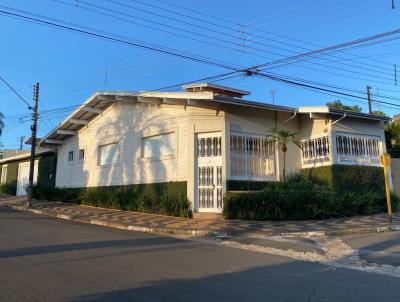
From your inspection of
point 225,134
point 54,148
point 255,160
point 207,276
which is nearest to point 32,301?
point 207,276

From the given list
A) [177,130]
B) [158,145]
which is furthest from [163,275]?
[158,145]

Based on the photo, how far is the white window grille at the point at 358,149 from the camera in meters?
18.4

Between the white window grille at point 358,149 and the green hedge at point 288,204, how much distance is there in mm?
2616

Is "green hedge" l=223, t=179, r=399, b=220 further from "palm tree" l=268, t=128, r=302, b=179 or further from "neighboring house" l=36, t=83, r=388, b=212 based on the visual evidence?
"palm tree" l=268, t=128, r=302, b=179

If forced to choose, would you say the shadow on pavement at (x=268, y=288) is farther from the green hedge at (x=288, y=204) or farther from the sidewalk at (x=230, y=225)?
the green hedge at (x=288, y=204)

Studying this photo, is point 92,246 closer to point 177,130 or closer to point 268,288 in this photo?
point 268,288

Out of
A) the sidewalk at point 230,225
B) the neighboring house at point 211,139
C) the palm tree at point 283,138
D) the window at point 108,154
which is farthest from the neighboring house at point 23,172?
the palm tree at point 283,138

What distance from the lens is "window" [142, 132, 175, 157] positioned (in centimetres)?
1850

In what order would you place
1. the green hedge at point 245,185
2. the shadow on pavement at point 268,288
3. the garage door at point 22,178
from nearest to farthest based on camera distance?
the shadow on pavement at point 268,288 < the green hedge at point 245,185 < the garage door at point 22,178

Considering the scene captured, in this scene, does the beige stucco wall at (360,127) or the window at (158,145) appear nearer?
the beige stucco wall at (360,127)

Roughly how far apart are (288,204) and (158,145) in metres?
6.95

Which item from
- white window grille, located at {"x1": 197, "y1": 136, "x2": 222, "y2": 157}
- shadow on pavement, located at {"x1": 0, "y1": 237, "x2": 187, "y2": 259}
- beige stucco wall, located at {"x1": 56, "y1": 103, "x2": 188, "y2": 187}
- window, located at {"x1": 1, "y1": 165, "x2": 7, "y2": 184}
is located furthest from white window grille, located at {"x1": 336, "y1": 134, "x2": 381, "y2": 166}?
window, located at {"x1": 1, "y1": 165, "x2": 7, "y2": 184}

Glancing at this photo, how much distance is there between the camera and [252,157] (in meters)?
17.8

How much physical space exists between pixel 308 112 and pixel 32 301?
14.8 meters
